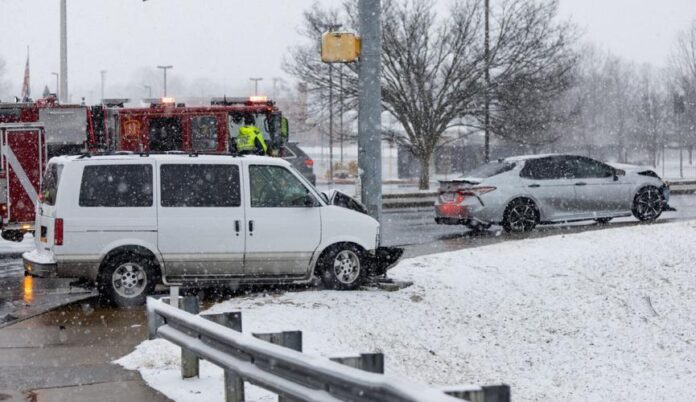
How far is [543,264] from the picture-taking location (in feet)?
48.8

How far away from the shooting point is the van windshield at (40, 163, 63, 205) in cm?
1168

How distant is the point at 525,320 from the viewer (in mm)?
12742

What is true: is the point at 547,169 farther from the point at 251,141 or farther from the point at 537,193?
the point at 251,141

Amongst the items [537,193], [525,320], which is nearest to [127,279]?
[525,320]

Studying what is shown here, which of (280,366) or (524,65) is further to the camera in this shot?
(524,65)

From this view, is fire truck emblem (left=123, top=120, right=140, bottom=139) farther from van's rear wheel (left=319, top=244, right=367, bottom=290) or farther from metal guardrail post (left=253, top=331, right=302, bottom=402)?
metal guardrail post (left=253, top=331, right=302, bottom=402)

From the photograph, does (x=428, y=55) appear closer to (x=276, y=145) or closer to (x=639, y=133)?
(x=276, y=145)

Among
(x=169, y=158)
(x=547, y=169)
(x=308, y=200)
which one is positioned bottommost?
(x=308, y=200)

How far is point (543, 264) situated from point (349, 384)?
10680mm

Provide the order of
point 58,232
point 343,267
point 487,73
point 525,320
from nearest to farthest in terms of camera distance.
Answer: point 58,232
point 343,267
point 525,320
point 487,73

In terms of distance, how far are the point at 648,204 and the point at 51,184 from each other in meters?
12.9

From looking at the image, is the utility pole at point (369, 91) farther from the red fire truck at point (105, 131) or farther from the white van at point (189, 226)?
the red fire truck at point (105, 131)

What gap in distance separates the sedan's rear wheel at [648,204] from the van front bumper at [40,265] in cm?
1279

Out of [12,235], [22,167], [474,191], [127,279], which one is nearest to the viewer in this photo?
[127,279]
